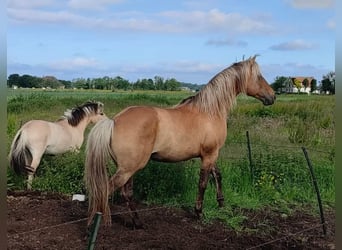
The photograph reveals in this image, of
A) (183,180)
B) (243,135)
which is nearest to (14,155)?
(183,180)

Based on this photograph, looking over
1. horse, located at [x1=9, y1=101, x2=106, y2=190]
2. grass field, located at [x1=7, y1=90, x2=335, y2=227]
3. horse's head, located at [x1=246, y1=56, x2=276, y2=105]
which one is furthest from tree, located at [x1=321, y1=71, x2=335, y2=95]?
horse, located at [x1=9, y1=101, x2=106, y2=190]

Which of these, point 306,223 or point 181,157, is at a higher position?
point 181,157

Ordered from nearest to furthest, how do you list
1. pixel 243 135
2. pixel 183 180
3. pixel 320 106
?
pixel 183 180 < pixel 243 135 < pixel 320 106

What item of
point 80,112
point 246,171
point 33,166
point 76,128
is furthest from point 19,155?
point 246,171

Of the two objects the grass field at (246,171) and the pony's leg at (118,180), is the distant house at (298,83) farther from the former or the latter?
the pony's leg at (118,180)

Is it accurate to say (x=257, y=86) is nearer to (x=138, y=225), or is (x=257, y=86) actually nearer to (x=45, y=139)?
(x=138, y=225)

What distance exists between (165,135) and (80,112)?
2745mm

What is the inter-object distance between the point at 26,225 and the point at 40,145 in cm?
180

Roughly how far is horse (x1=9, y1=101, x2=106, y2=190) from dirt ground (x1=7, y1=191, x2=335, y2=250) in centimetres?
67

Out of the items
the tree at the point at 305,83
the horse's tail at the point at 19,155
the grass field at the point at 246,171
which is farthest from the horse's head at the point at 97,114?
the tree at the point at 305,83

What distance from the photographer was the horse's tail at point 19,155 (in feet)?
17.5

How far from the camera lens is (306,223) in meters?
4.45

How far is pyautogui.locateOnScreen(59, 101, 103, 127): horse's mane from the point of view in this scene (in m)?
6.27

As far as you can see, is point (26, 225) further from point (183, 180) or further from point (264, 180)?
point (264, 180)
